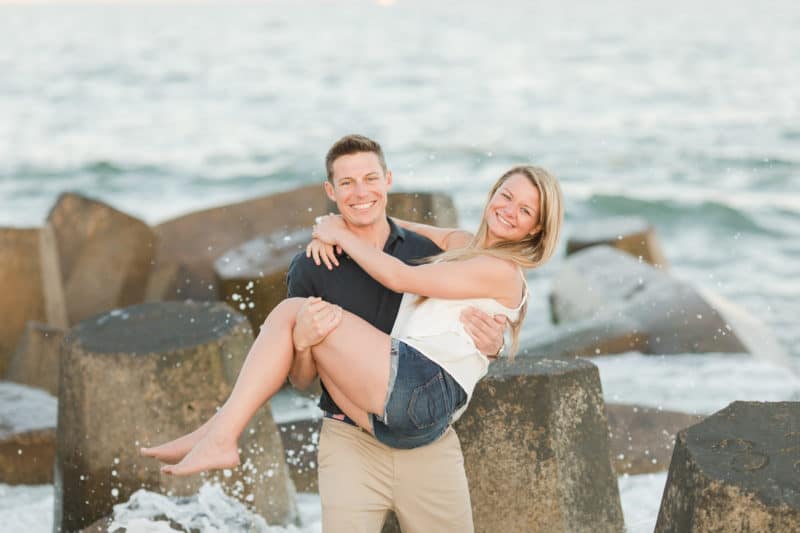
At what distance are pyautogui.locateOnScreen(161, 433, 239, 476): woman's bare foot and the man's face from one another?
2.71 ft

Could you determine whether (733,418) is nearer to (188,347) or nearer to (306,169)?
(188,347)

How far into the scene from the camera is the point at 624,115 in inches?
989

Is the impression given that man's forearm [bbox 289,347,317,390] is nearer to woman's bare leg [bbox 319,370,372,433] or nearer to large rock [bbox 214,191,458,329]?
woman's bare leg [bbox 319,370,372,433]

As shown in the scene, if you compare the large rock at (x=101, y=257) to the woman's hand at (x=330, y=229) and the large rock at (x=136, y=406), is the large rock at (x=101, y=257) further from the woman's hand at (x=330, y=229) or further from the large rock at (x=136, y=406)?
the woman's hand at (x=330, y=229)

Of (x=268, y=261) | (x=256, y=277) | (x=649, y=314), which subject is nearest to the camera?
(x=256, y=277)

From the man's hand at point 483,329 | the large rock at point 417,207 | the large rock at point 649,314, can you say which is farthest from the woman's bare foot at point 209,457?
the large rock at point 649,314

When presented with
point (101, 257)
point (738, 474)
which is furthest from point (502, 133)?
point (738, 474)

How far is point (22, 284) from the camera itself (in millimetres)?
7348

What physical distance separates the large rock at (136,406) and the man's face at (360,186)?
118 centimetres

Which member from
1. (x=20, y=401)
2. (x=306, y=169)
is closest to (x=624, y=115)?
(x=306, y=169)

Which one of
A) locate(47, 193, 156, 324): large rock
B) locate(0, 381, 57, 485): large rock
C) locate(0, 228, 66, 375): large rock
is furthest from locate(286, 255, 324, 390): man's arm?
locate(47, 193, 156, 324): large rock

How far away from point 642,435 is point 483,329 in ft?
9.58

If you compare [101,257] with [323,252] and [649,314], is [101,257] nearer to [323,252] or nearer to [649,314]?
[649,314]

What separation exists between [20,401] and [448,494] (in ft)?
12.1
